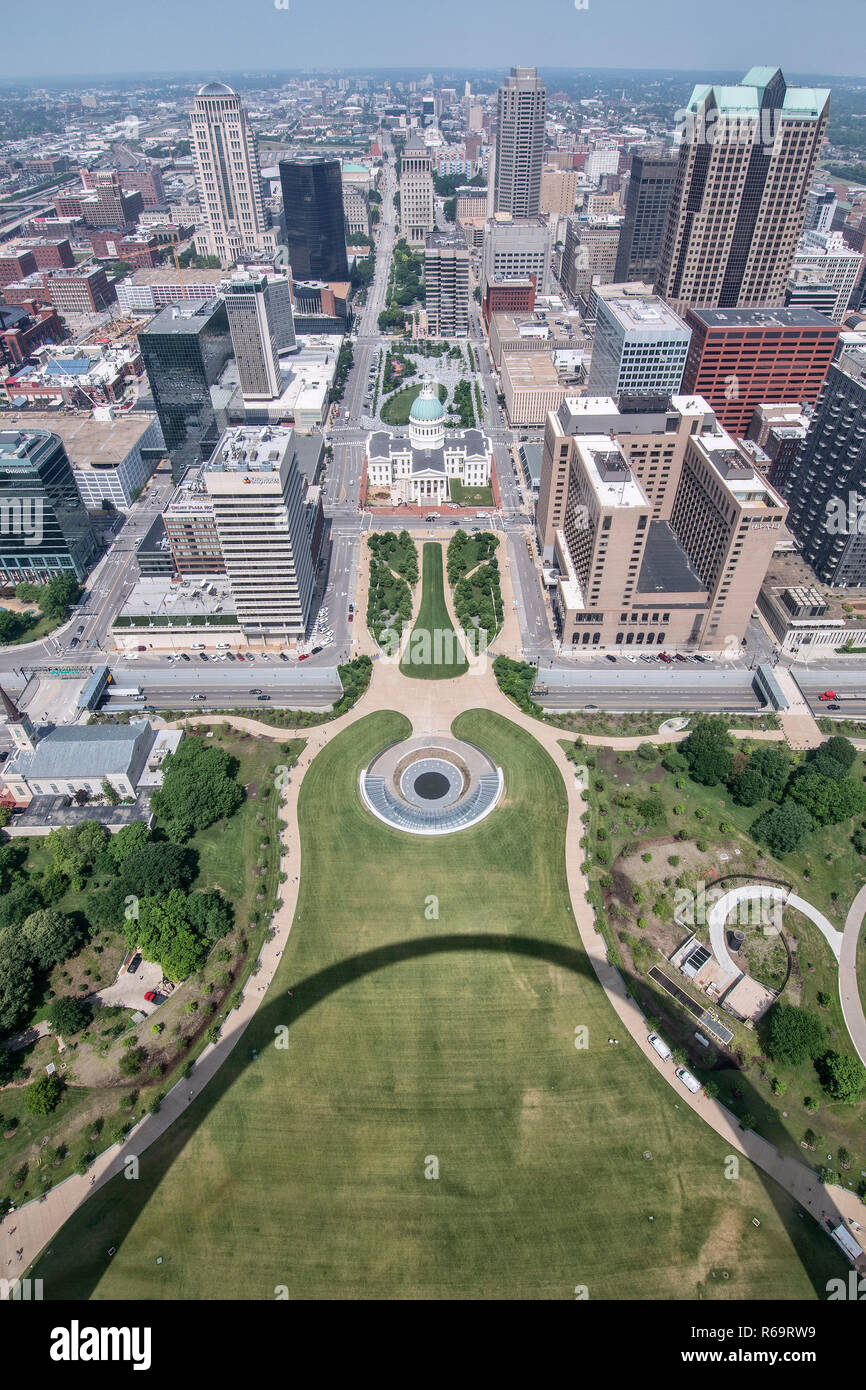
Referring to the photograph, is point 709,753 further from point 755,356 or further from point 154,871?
point 755,356

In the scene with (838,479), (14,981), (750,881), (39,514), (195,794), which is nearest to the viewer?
(14,981)

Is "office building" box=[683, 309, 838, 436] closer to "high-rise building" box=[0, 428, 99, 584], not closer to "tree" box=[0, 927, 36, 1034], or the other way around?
"high-rise building" box=[0, 428, 99, 584]

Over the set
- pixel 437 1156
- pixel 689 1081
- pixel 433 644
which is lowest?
pixel 433 644

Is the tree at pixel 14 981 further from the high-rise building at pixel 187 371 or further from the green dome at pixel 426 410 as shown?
the green dome at pixel 426 410

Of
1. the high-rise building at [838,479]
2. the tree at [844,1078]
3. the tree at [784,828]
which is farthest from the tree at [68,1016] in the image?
the high-rise building at [838,479]

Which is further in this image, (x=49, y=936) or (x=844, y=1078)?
(x=49, y=936)

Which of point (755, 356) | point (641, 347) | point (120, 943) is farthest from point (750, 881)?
point (755, 356)

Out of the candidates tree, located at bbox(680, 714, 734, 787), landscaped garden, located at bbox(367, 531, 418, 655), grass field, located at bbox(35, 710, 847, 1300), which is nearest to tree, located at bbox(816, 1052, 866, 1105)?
grass field, located at bbox(35, 710, 847, 1300)

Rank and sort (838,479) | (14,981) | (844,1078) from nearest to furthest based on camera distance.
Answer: (844,1078), (14,981), (838,479)
